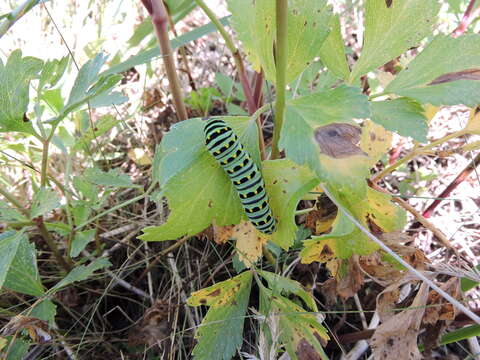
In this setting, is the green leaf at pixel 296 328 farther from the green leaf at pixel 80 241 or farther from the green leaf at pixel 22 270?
the green leaf at pixel 22 270

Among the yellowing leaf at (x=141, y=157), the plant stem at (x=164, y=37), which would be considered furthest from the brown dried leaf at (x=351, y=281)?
the yellowing leaf at (x=141, y=157)

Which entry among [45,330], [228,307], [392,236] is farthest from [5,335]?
[392,236]

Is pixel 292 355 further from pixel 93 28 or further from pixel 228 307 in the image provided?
pixel 93 28

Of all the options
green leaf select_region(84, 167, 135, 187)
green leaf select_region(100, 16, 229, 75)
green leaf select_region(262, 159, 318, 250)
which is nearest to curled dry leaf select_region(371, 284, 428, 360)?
green leaf select_region(262, 159, 318, 250)

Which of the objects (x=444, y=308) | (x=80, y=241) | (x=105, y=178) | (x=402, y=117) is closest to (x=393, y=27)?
(x=402, y=117)

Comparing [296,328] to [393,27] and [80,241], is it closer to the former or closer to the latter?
[80,241]

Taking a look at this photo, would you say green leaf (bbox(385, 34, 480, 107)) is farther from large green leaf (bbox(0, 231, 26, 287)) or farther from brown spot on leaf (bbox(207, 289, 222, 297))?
large green leaf (bbox(0, 231, 26, 287))
